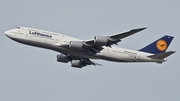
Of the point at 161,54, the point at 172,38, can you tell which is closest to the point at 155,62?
the point at 161,54

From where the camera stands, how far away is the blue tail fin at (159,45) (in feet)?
252

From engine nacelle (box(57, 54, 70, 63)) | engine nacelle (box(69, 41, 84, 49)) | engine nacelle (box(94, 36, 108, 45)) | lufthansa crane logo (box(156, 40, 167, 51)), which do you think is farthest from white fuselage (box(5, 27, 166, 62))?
lufthansa crane logo (box(156, 40, 167, 51))

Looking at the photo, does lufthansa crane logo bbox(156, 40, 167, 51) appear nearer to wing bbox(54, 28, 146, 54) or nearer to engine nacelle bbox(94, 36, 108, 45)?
wing bbox(54, 28, 146, 54)

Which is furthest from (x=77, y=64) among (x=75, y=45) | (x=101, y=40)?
(x=101, y=40)

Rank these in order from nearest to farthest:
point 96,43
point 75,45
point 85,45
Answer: point 96,43, point 75,45, point 85,45

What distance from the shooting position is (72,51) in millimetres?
69438

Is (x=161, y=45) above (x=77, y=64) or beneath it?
above

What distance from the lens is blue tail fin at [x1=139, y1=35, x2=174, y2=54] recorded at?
76938 millimetres

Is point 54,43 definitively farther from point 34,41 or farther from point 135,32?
point 135,32

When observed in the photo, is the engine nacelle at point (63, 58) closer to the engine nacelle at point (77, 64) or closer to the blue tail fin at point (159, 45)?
the engine nacelle at point (77, 64)

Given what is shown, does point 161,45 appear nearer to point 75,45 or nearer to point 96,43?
point 96,43

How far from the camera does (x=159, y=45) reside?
78250 millimetres

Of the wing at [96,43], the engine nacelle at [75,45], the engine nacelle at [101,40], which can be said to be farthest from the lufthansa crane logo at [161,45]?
the engine nacelle at [75,45]

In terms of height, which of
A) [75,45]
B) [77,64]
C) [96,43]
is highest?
[96,43]
